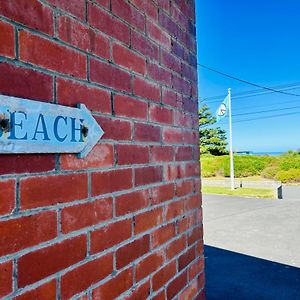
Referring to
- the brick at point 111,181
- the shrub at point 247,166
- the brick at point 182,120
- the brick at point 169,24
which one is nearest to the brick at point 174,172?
the brick at point 182,120

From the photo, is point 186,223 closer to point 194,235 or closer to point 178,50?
point 194,235

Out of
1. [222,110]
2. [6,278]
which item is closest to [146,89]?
[6,278]

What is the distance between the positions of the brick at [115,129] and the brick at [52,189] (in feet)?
0.66

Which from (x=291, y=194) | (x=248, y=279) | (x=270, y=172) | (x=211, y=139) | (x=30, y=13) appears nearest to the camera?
(x=30, y=13)

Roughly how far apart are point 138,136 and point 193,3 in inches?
45.6

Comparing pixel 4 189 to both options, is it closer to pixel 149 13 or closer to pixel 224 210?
pixel 149 13

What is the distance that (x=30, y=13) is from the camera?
96 centimetres

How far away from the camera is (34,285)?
0.92 m

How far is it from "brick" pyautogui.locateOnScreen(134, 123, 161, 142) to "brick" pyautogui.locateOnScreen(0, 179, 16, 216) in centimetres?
64

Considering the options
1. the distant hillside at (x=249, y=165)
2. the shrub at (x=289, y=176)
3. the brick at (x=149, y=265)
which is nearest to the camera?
the brick at (x=149, y=265)

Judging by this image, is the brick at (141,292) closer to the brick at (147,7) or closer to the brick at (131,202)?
the brick at (131,202)

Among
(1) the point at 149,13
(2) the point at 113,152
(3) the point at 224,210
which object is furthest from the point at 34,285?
(3) the point at 224,210

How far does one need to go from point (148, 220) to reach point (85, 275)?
1.47ft

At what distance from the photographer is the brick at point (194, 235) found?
1.90m
